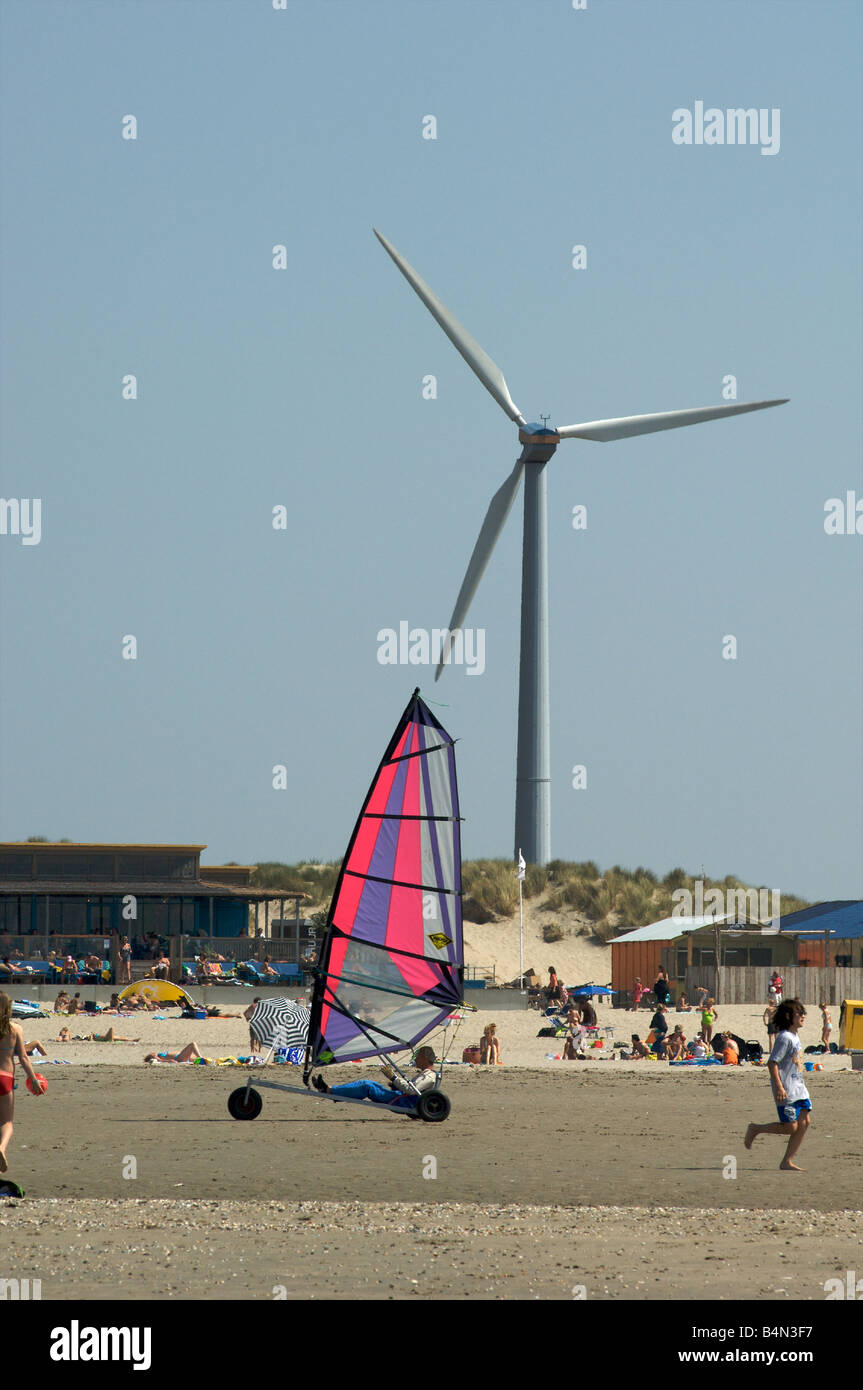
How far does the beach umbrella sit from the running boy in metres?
13.8

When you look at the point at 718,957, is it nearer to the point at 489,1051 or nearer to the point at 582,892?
the point at 489,1051

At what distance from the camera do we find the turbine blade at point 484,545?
57.2 m

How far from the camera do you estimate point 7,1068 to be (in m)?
12.1

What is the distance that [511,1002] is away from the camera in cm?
4588

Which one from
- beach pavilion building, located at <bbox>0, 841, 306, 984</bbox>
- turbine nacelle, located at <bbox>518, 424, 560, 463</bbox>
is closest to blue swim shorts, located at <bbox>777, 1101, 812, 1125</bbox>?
beach pavilion building, located at <bbox>0, 841, 306, 984</bbox>

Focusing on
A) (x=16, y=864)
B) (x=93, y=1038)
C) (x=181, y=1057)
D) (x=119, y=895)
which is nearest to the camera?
(x=181, y=1057)

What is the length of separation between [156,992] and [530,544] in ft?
92.9

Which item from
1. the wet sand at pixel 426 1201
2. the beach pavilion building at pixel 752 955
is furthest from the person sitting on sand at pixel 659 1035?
the beach pavilion building at pixel 752 955

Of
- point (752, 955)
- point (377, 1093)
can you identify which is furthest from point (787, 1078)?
point (752, 955)

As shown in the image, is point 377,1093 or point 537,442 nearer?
point 377,1093

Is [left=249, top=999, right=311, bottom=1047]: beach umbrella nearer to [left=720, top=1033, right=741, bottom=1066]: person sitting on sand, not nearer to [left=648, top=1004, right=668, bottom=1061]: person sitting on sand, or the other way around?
[left=720, top=1033, right=741, bottom=1066]: person sitting on sand

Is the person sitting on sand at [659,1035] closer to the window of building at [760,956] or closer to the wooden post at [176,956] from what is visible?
the window of building at [760,956]
